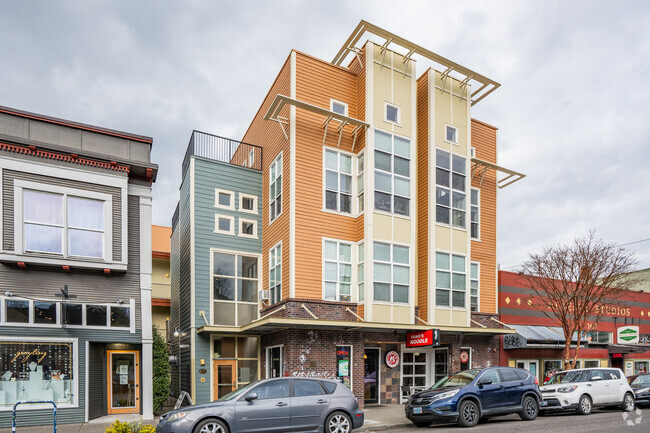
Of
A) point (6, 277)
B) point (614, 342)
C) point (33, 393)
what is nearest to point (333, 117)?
point (6, 277)

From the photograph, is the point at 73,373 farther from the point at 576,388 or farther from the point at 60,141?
the point at 576,388

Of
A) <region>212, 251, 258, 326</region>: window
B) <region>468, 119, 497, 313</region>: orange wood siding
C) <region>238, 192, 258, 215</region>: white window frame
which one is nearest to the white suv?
<region>468, 119, 497, 313</region>: orange wood siding

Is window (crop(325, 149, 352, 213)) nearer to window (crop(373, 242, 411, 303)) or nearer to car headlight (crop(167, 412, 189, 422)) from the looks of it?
window (crop(373, 242, 411, 303))

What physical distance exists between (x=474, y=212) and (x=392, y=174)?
5.50 m

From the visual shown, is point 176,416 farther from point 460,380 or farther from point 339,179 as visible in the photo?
point 339,179

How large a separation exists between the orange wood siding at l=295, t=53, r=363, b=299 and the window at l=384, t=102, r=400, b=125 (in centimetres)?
131

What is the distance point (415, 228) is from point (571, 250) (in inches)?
295

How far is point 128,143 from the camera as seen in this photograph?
52.7ft

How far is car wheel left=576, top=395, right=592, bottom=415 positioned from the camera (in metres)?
15.4

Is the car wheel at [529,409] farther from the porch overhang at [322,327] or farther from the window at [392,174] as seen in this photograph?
the window at [392,174]

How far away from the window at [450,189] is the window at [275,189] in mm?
6023

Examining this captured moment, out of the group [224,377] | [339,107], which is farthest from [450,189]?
[224,377]

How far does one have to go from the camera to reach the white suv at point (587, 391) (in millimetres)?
15344

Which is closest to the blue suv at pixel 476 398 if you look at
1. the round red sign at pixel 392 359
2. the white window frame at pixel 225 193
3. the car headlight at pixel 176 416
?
the round red sign at pixel 392 359
